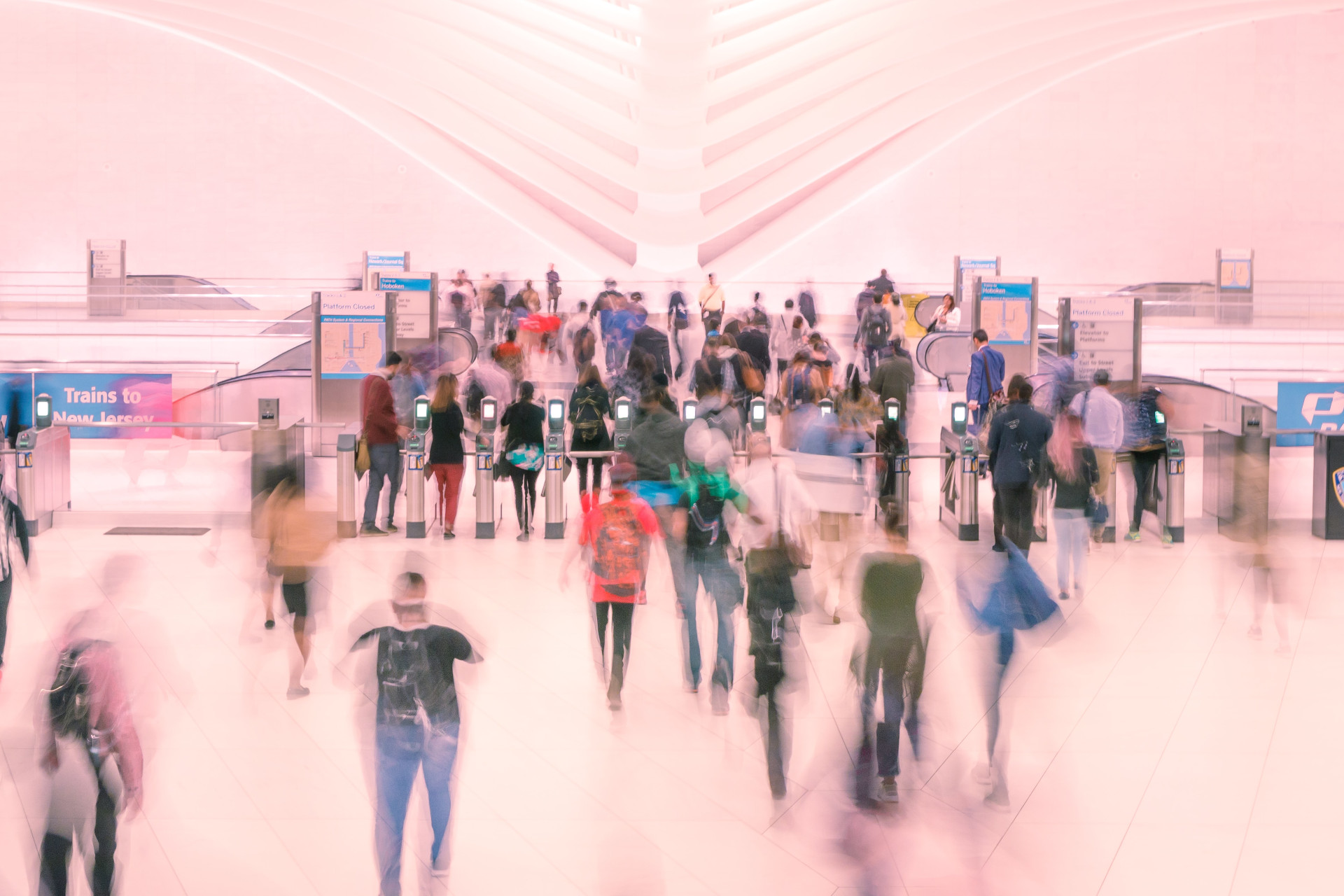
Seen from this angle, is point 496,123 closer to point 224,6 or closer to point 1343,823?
point 224,6

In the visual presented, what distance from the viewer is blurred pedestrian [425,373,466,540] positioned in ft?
34.4

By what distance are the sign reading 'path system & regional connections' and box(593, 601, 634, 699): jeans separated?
7.61 meters

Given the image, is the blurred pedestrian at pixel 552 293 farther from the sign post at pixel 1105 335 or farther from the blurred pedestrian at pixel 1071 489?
the blurred pedestrian at pixel 1071 489

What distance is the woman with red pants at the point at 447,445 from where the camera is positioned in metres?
10.5

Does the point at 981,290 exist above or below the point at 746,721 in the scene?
above

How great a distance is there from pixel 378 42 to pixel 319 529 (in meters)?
26.4

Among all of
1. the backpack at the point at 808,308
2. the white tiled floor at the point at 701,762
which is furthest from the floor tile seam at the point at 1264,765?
the backpack at the point at 808,308

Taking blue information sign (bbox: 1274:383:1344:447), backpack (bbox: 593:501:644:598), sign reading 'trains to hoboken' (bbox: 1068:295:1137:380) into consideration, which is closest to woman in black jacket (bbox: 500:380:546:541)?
backpack (bbox: 593:501:644:598)

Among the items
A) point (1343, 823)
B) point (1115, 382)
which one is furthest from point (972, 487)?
point (1343, 823)

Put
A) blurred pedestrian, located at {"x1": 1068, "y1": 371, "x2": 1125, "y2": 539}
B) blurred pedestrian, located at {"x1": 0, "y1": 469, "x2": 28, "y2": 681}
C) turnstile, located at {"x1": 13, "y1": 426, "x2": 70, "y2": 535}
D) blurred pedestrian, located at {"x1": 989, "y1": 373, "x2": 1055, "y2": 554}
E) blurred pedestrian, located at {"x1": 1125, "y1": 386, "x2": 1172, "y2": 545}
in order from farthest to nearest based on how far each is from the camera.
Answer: blurred pedestrian, located at {"x1": 1125, "y1": 386, "x2": 1172, "y2": 545} < turnstile, located at {"x1": 13, "y1": 426, "x2": 70, "y2": 535} < blurred pedestrian, located at {"x1": 1068, "y1": 371, "x2": 1125, "y2": 539} < blurred pedestrian, located at {"x1": 989, "y1": 373, "x2": 1055, "y2": 554} < blurred pedestrian, located at {"x1": 0, "y1": 469, "x2": 28, "y2": 681}

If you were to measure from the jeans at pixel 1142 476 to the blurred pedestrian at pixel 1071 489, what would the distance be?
2.46 m

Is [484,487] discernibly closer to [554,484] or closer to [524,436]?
[554,484]

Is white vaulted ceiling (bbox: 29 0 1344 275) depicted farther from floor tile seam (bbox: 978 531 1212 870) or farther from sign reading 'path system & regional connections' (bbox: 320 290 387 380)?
floor tile seam (bbox: 978 531 1212 870)

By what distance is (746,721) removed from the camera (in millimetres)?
6586
